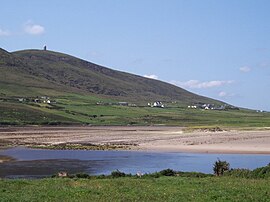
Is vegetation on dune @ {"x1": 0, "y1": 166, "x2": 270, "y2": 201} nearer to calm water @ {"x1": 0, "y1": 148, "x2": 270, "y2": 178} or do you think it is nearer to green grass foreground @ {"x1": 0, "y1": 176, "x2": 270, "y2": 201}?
green grass foreground @ {"x1": 0, "y1": 176, "x2": 270, "y2": 201}

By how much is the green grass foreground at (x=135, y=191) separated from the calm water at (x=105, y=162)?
1610cm

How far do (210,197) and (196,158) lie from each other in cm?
3698

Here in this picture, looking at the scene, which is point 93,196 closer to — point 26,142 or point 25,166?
point 25,166

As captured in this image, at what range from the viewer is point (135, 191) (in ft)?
78.1

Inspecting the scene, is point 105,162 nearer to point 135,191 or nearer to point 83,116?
point 135,191

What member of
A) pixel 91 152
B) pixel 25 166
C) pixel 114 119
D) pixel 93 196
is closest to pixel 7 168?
pixel 25 166

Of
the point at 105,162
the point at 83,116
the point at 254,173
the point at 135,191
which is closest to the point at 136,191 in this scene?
the point at 135,191

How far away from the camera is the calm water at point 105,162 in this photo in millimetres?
47062

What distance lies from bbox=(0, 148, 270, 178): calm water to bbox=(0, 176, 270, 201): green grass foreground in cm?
1610

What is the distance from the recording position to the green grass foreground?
847 inches

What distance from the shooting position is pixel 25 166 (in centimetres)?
5122

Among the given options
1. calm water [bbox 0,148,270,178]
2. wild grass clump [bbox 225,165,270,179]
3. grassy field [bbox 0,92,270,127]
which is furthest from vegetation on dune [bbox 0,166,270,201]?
grassy field [bbox 0,92,270,127]

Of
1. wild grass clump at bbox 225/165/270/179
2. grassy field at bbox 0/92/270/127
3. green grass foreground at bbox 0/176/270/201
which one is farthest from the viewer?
grassy field at bbox 0/92/270/127

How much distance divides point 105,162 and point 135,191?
31.3m
